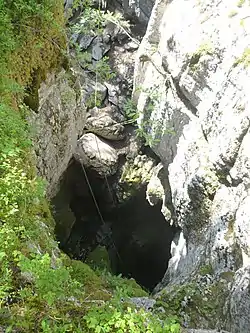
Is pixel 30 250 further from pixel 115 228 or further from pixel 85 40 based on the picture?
pixel 85 40

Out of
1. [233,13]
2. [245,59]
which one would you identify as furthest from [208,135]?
[233,13]

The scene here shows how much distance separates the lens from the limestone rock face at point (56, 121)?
221 inches

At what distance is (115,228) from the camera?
13.2m

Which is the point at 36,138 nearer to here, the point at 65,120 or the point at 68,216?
the point at 65,120

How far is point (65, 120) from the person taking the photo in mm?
6500

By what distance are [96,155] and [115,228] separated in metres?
2.56

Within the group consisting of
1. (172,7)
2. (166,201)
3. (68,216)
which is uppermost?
(172,7)

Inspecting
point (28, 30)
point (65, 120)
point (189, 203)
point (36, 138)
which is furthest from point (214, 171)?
point (28, 30)

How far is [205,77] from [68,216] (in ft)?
20.0

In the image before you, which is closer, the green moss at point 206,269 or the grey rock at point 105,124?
the green moss at point 206,269

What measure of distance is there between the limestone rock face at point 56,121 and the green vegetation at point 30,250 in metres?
0.47

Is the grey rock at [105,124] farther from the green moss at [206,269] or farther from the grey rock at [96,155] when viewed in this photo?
the green moss at [206,269]

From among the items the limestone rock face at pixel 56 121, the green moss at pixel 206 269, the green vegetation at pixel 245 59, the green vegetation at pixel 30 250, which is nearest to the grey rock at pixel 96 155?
A: the limestone rock face at pixel 56 121

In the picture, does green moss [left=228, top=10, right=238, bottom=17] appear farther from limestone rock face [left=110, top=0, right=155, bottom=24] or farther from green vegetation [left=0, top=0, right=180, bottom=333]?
limestone rock face [left=110, top=0, right=155, bottom=24]
